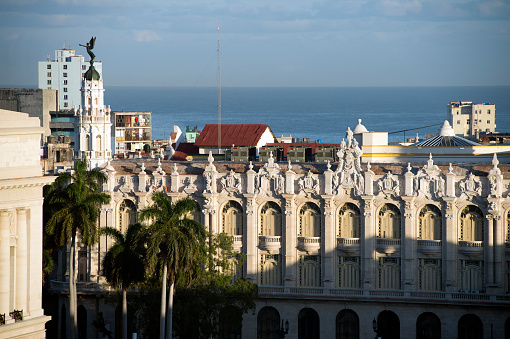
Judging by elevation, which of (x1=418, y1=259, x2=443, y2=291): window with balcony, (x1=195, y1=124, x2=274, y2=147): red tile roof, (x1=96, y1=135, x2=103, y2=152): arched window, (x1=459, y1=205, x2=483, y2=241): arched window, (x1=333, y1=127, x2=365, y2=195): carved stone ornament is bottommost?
(x1=418, y1=259, x2=443, y2=291): window with balcony

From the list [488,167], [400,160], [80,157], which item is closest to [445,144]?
[400,160]

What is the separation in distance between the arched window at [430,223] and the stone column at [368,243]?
3444 millimetres

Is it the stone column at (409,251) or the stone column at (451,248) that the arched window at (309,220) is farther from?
the stone column at (451,248)

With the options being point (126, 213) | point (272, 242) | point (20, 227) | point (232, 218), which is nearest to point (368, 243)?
point (272, 242)

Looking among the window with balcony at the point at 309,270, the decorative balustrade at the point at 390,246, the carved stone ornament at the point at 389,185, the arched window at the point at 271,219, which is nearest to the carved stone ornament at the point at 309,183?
the arched window at the point at 271,219

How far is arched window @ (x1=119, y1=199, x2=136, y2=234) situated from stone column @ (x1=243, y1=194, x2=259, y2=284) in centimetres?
915

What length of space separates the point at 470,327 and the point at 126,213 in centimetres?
2756

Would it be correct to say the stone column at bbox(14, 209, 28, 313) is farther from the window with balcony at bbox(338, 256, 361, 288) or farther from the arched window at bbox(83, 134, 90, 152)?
the arched window at bbox(83, 134, 90, 152)

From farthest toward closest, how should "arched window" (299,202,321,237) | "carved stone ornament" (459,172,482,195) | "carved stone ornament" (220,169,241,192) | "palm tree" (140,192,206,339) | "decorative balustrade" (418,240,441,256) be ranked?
"carved stone ornament" (220,169,241,192), "arched window" (299,202,321,237), "decorative balustrade" (418,240,441,256), "carved stone ornament" (459,172,482,195), "palm tree" (140,192,206,339)

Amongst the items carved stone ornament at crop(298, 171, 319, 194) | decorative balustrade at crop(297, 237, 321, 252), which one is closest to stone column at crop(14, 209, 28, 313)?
carved stone ornament at crop(298, 171, 319, 194)

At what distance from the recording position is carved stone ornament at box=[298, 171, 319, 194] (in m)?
88.4

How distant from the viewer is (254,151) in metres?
104

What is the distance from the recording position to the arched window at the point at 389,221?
286ft

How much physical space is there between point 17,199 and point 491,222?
38.2m
